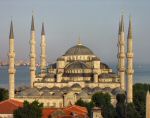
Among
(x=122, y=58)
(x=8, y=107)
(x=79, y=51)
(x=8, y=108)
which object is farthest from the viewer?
(x=79, y=51)

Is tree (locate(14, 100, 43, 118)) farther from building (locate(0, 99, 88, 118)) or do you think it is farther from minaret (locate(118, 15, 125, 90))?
minaret (locate(118, 15, 125, 90))

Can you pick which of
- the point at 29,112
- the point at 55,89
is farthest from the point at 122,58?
the point at 29,112

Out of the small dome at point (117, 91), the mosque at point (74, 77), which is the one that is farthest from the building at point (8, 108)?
the small dome at point (117, 91)

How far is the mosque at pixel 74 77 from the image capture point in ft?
161

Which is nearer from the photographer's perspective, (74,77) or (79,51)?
(74,77)

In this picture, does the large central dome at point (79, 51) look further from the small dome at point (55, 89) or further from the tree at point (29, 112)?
the tree at point (29, 112)

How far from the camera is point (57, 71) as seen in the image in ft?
190

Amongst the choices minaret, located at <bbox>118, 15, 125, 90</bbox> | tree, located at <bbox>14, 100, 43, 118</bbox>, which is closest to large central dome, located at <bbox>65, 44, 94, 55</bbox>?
minaret, located at <bbox>118, 15, 125, 90</bbox>

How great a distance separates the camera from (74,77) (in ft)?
183

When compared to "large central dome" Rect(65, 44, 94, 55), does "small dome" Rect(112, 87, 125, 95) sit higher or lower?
lower

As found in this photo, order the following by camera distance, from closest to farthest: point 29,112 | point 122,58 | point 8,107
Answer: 1. point 29,112
2. point 8,107
3. point 122,58

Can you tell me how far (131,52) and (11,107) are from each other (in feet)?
47.3

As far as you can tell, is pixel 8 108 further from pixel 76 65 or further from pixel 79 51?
pixel 79 51

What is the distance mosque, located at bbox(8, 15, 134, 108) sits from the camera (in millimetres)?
49188
